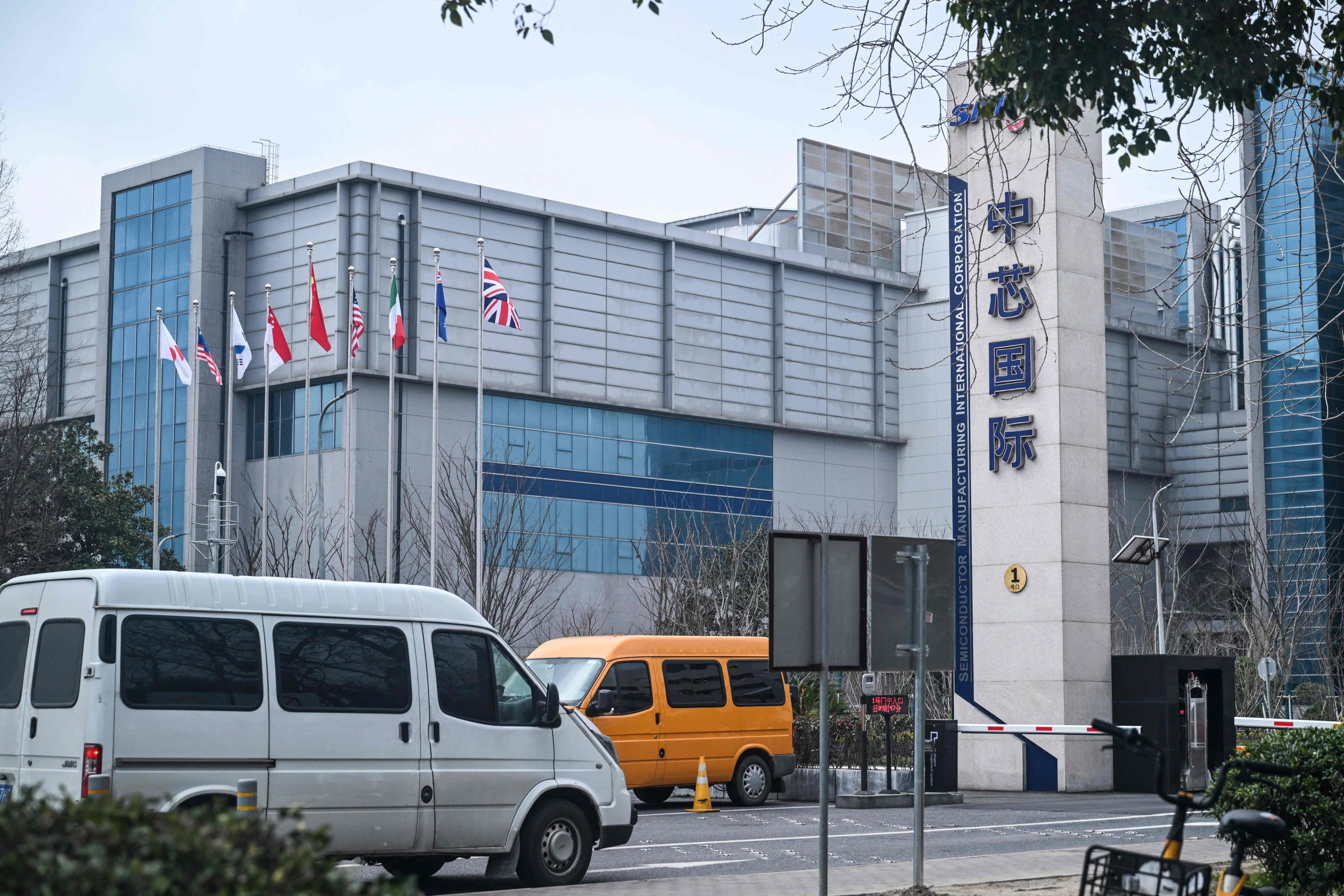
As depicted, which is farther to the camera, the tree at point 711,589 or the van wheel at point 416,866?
the tree at point 711,589

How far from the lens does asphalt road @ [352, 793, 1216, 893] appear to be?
1442 centimetres

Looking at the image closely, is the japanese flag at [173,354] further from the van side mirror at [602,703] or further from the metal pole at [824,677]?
the metal pole at [824,677]

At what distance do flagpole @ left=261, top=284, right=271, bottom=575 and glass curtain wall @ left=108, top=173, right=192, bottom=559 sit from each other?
302 cm

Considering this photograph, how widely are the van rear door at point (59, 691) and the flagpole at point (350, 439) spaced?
30.7 m

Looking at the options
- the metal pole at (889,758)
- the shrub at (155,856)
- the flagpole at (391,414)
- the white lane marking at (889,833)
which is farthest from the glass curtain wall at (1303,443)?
the shrub at (155,856)

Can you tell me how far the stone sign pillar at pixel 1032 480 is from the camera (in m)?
24.8

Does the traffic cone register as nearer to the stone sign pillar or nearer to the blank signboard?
the stone sign pillar

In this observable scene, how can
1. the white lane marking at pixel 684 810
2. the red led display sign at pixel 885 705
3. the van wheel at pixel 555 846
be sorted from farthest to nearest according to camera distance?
1. the red led display sign at pixel 885 705
2. the white lane marking at pixel 684 810
3. the van wheel at pixel 555 846

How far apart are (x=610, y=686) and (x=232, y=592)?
10.3 meters

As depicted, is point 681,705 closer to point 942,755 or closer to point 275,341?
point 942,755

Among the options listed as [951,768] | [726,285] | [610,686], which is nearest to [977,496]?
[951,768]

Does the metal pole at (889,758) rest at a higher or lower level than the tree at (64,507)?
lower

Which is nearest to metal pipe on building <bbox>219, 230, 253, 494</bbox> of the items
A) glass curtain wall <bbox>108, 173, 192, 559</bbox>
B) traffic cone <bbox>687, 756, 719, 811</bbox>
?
glass curtain wall <bbox>108, 173, 192, 559</bbox>

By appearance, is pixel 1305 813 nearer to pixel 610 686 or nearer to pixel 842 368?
pixel 610 686
